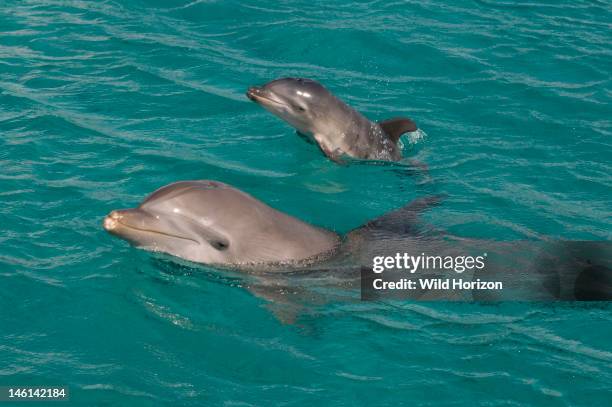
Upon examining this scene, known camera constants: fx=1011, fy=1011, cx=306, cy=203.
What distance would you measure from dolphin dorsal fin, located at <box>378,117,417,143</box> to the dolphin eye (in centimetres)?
478

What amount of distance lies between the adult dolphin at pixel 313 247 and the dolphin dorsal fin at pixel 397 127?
10.4 feet

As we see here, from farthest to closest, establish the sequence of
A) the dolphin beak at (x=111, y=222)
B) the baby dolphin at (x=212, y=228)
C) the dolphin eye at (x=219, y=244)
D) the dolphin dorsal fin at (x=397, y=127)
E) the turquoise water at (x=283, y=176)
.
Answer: the dolphin dorsal fin at (x=397, y=127), the dolphin eye at (x=219, y=244), the baby dolphin at (x=212, y=228), the dolphin beak at (x=111, y=222), the turquoise water at (x=283, y=176)

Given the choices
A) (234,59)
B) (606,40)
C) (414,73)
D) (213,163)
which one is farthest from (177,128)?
(606,40)

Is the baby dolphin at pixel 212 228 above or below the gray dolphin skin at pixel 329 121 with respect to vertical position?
below

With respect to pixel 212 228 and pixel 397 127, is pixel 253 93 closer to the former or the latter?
pixel 397 127

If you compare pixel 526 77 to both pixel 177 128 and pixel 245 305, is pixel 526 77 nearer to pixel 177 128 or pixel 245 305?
pixel 177 128

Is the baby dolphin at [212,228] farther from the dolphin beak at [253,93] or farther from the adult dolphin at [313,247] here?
the dolphin beak at [253,93]

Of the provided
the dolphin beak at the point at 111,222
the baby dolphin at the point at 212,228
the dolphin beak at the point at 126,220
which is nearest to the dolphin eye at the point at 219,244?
the baby dolphin at the point at 212,228

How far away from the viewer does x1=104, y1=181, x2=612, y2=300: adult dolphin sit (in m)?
9.81

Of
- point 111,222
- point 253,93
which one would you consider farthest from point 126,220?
point 253,93

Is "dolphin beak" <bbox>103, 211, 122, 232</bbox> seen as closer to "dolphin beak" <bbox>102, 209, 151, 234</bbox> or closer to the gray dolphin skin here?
"dolphin beak" <bbox>102, 209, 151, 234</bbox>

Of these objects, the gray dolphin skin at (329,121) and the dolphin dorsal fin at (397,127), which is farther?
the gray dolphin skin at (329,121)

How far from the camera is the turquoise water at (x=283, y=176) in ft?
29.3

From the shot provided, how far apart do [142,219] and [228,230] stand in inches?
34.6
